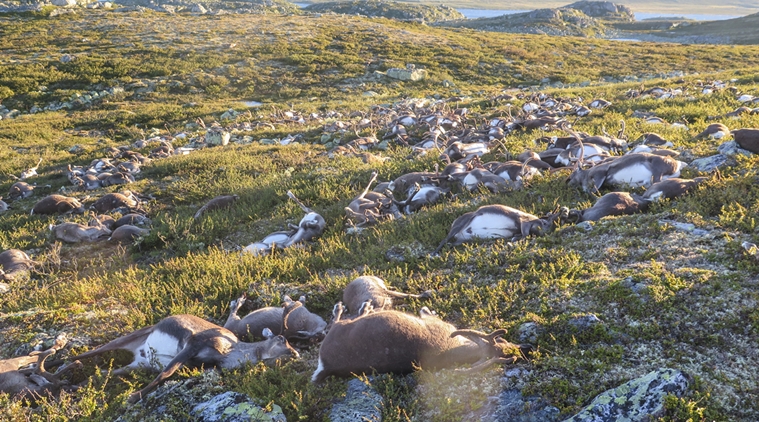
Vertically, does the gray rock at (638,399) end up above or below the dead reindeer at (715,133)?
below

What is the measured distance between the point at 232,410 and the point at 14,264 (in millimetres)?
5972

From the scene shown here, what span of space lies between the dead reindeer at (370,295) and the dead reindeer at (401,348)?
2.49 ft

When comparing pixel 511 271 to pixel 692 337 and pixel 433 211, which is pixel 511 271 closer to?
pixel 692 337

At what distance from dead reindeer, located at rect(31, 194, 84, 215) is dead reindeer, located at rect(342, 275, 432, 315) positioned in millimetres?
8364

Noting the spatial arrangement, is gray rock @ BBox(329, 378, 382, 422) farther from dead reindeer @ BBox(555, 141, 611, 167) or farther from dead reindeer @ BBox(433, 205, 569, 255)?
dead reindeer @ BBox(555, 141, 611, 167)

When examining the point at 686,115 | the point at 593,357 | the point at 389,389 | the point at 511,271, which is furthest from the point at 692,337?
the point at 686,115

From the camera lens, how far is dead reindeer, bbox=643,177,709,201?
583cm

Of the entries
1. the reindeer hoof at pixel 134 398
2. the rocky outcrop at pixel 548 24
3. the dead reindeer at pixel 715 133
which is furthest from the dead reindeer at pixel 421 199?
the rocky outcrop at pixel 548 24

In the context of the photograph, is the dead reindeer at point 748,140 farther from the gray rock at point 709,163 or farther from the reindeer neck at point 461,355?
the reindeer neck at point 461,355

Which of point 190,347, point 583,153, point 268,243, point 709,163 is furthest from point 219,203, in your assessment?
point 709,163

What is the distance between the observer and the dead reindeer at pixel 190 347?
3.85 m

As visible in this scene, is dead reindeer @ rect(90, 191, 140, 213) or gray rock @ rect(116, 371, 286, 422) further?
dead reindeer @ rect(90, 191, 140, 213)

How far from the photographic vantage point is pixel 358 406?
3209 millimetres

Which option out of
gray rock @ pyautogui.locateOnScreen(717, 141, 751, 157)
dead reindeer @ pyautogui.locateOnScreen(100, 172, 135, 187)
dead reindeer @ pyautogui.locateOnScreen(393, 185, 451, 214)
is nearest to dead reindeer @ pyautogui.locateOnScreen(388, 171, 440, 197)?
dead reindeer @ pyautogui.locateOnScreen(393, 185, 451, 214)
